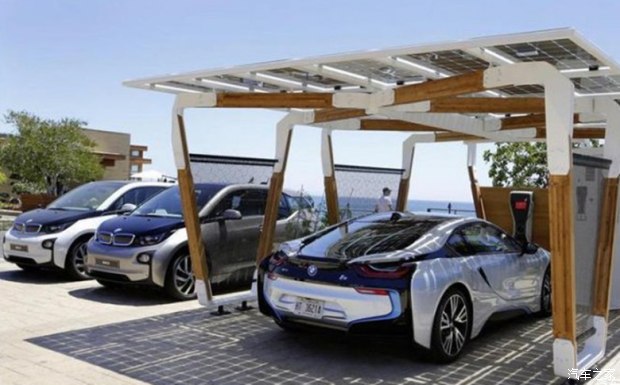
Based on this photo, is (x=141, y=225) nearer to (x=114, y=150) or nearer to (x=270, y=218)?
(x=270, y=218)

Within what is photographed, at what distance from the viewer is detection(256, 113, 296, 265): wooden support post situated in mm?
8117

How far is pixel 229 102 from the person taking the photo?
7.14 meters

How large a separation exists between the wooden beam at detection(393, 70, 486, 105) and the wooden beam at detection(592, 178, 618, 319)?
5.82 ft

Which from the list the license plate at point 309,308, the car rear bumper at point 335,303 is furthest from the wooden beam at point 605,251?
the license plate at point 309,308

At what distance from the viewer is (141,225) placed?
27.8 ft

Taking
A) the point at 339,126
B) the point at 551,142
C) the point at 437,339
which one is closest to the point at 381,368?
the point at 437,339

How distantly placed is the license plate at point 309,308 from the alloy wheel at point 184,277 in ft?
10.4

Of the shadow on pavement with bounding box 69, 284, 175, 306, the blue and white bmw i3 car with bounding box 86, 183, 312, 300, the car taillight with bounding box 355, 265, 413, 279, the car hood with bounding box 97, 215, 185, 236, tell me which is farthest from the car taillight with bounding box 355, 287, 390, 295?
the car hood with bounding box 97, 215, 185, 236

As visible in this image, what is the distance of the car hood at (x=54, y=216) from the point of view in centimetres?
959

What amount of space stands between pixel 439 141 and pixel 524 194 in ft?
6.23

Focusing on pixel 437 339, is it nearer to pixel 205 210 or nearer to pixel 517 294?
pixel 517 294

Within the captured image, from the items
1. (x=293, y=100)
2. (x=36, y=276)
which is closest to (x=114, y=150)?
(x=36, y=276)

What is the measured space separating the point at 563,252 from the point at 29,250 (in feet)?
26.1

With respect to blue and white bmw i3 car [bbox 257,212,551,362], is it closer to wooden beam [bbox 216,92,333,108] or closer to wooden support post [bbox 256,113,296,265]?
wooden beam [bbox 216,92,333,108]
